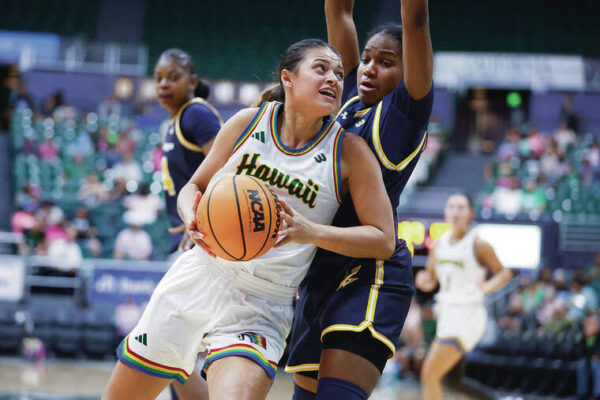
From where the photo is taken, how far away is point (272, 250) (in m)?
2.73

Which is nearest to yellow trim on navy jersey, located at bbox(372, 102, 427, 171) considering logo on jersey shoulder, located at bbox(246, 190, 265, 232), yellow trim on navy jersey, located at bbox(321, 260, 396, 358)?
yellow trim on navy jersey, located at bbox(321, 260, 396, 358)

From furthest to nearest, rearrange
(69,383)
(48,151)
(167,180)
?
(48,151) → (69,383) → (167,180)

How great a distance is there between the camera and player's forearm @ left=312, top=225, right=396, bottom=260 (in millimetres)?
2549

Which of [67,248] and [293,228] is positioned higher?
[67,248]

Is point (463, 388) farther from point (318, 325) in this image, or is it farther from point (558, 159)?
point (558, 159)

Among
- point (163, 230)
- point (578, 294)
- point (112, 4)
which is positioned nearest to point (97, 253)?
point (163, 230)

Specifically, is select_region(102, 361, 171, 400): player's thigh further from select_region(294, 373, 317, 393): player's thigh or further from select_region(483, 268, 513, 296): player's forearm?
select_region(483, 268, 513, 296): player's forearm

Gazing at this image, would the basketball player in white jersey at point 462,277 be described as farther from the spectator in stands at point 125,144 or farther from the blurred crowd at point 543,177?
the spectator in stands at point 125,144

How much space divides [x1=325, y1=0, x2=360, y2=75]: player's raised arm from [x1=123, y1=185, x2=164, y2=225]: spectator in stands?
908 centimetres

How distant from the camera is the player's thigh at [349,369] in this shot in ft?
8.72

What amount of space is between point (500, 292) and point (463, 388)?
5.82 metres

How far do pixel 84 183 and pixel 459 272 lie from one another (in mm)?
8565

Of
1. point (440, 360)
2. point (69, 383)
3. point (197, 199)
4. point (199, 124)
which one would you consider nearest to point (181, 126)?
point (199, 124)

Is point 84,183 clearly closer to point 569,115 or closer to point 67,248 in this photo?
point 67,248
